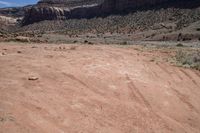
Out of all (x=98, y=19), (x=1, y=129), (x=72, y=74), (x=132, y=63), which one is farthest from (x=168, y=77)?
(x=98, y=19)

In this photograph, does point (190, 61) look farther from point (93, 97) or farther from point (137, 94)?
point (93, 97)

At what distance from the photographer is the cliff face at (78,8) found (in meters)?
85.3

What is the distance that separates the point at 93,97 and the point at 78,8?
93909mm

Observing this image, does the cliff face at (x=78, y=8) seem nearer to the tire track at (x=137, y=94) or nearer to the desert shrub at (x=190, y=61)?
the desert shrub at (x=190, y=61)

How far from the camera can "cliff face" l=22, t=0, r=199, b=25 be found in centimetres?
8531

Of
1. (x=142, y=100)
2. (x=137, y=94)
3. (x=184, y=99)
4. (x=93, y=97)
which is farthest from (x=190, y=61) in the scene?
(x=93, y=97)

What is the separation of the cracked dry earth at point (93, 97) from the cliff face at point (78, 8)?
66.6m

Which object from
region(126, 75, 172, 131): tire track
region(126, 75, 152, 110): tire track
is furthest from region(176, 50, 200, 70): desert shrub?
region(126, 75, 152, 110): tire track

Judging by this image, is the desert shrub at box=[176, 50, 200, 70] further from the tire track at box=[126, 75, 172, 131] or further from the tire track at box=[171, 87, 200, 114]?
the tire track at box=[126, 75, 172, 131]

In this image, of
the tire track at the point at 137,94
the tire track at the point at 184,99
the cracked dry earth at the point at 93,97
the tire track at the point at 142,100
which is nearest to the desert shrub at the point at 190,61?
the cracked dry earth at the point at 93,97

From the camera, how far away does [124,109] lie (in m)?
9.85

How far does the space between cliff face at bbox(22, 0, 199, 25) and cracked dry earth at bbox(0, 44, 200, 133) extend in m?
66.6

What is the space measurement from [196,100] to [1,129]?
278 inches

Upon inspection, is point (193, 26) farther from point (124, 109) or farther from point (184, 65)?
point (124, 109)
